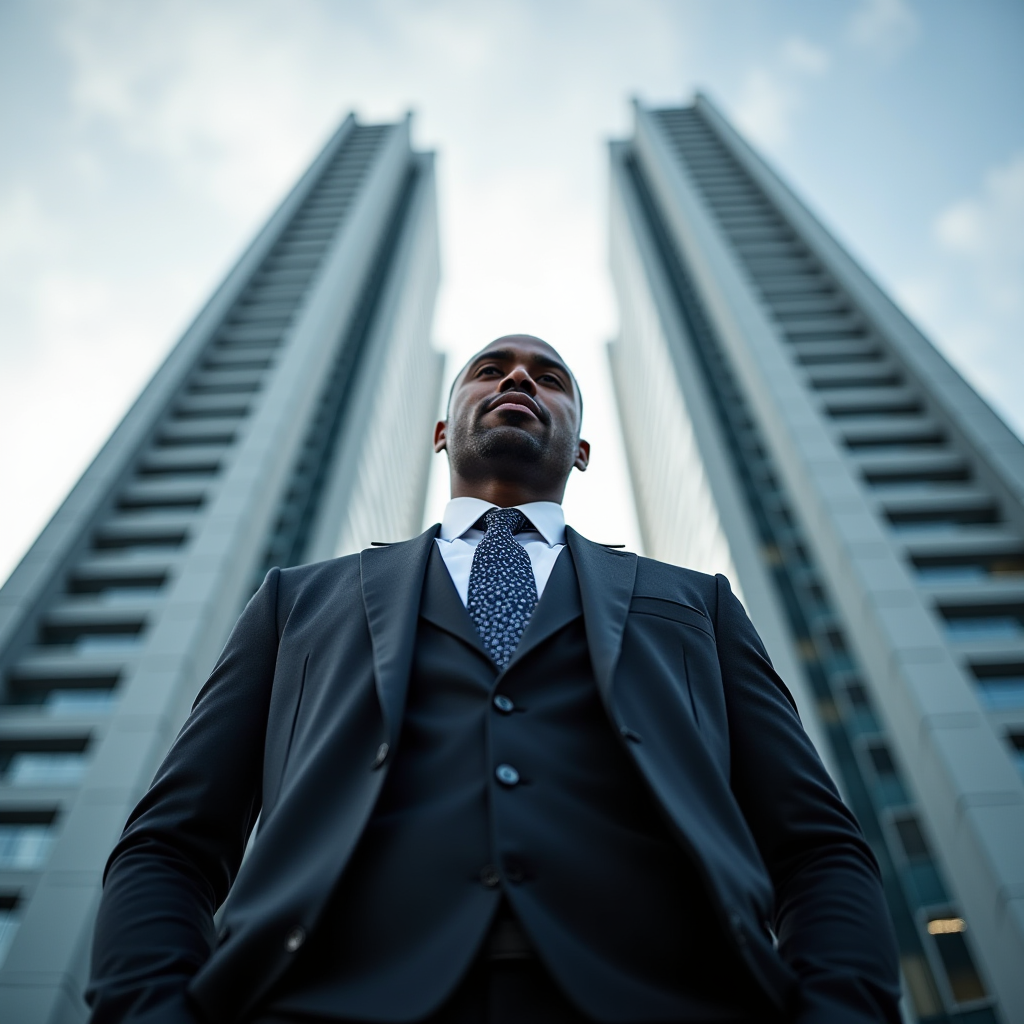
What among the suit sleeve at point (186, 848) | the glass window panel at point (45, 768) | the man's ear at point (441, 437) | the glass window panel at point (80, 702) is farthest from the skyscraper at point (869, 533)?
the glass window panel at point (45, 768)

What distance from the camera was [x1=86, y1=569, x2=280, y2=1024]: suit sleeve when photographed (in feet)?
5.49

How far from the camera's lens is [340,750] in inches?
78.6

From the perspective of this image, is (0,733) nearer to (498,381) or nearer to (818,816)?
(498,381)

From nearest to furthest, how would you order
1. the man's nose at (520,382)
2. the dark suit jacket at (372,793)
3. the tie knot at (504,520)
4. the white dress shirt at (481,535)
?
the dark suit jacket at (372,793)
the white dress shirt at (481,535)
the tie knot at (504,520)
the man's nose at (520,382)

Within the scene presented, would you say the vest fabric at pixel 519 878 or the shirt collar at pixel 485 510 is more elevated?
the shirt collar at pixel 485 510

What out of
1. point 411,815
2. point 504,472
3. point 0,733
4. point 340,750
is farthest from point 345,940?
point 0,733

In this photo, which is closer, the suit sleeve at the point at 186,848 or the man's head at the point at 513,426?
the suit sleeve at the point at 186,848

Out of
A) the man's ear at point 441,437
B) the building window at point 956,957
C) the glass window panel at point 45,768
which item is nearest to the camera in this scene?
Result: the man's ear at point 441,437

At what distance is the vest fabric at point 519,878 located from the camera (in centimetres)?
150

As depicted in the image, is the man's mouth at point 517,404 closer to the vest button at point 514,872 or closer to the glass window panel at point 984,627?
the vest button at point 514,872

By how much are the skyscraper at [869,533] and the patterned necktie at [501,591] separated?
58.0 ft

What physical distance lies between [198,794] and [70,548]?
1197 inches

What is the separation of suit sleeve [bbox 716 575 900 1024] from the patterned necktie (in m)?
0.69

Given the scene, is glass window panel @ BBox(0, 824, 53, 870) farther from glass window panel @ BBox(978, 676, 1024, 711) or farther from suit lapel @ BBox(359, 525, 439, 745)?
glass window panel @ BBox(978, 676, 1024, 711)
